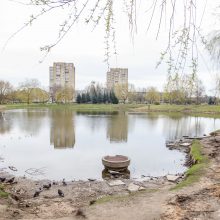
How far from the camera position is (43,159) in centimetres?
2030

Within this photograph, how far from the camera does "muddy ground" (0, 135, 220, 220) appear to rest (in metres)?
8.19

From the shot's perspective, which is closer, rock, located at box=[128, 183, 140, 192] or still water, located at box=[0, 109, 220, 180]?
rock, located at box=[128, 183, 140, 192]

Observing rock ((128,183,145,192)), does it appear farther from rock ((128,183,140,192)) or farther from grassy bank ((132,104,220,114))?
grassy bank ((132,104,220,114))

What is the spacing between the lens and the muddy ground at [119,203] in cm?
819

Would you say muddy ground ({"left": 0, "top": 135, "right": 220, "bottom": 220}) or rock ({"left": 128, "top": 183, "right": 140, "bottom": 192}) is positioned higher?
muddy ground ({"left": 0, "top": 135, "right": 220, "bottom": 220})

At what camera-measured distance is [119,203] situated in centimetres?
920

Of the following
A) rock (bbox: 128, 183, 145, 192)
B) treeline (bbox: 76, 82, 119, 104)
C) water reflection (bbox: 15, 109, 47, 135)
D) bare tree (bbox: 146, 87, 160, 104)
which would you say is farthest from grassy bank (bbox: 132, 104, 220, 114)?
rock (bbox: 128, 183, 145, 192)

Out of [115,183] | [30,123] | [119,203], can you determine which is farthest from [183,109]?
[119,203]

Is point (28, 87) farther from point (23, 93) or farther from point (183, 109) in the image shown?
point (183, 109)

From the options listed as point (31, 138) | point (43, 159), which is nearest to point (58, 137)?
point (31, 138)

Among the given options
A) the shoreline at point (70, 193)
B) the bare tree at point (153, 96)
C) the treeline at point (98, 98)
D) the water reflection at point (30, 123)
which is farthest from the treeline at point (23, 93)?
the shoreline at point (70, 193)

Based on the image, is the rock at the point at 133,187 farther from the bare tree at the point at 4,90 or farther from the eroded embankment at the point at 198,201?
the bare tree at the point at 4,90

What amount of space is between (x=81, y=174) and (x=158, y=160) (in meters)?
6.04

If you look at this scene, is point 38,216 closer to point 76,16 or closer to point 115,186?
point 115,186
